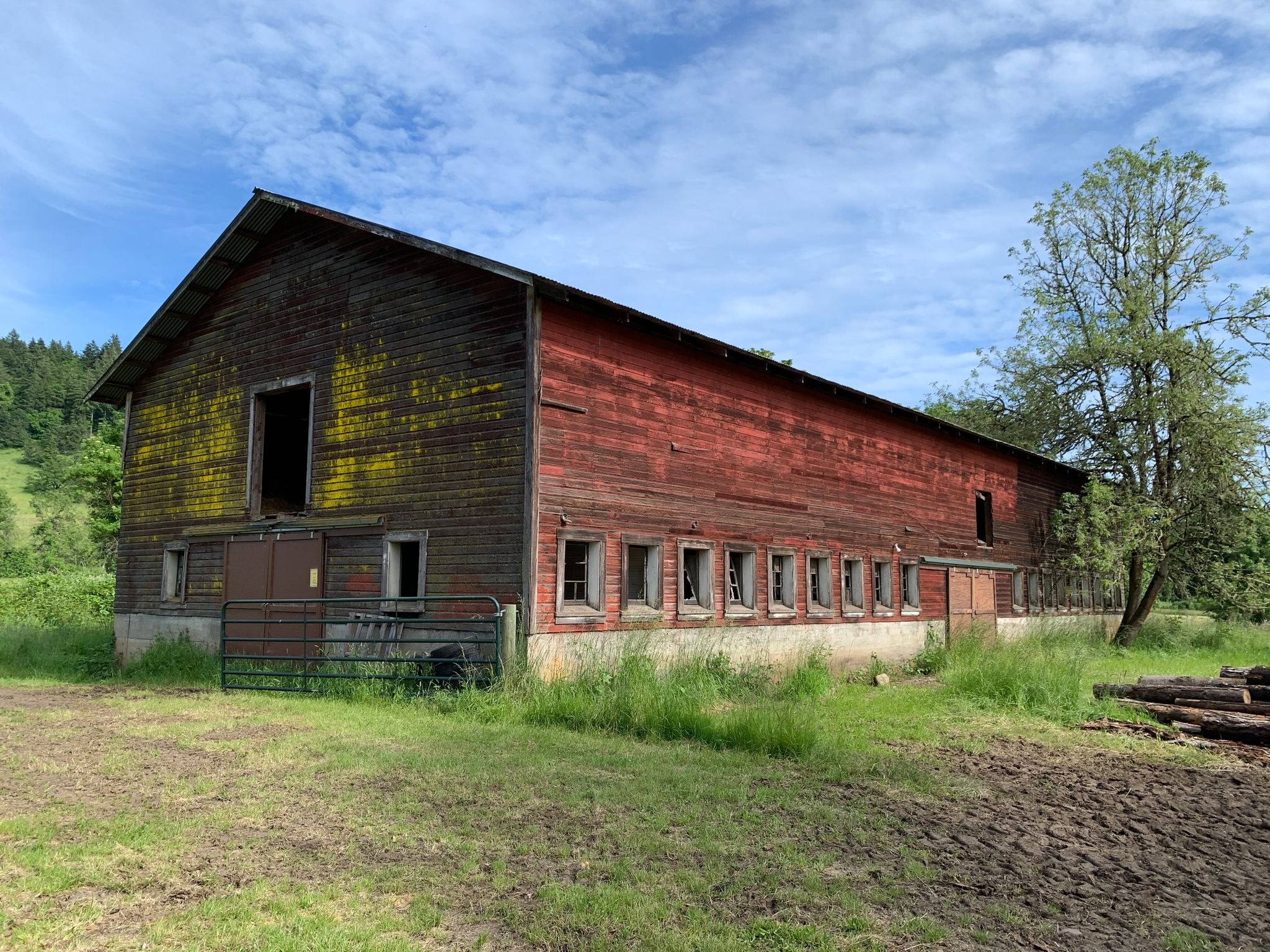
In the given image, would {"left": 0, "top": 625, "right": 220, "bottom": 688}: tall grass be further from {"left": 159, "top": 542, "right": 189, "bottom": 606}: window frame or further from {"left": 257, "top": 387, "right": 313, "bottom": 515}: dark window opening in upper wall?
{"left": 257, "top": 387, "right": 313, "bottom": 515}: dark window opening in upper wall

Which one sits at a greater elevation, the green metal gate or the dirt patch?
the green metal gate

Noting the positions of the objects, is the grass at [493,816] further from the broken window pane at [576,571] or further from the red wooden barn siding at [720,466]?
the red wooden barn siding at [720,466]

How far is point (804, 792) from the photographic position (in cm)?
805

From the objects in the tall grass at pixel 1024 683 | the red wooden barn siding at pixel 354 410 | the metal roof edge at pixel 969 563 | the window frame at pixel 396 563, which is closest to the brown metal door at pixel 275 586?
the red wooden barn siding at pixel 354 410

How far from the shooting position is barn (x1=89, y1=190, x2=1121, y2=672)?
46.6ft

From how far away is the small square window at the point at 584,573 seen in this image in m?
14.1

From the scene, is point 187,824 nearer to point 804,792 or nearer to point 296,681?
point 804,792

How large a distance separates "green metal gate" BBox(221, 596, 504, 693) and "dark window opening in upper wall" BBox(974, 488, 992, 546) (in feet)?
60.0

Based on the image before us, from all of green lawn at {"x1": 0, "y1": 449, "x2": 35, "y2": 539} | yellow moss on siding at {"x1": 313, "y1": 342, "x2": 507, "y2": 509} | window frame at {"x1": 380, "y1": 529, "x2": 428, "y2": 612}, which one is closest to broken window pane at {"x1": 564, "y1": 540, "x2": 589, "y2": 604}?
window frame at {"x1": 380, "y1": 529, "x2": 428, "y2": 612}

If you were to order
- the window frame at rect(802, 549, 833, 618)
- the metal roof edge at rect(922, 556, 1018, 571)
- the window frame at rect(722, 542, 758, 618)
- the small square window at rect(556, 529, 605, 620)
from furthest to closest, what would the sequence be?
the metal roof edge at rect(922, 556, 1018, 571) < the window frame at rect(802, 549, 833, 618) < the window frame at rect(722, 542, 758, 618) < the small square window at rect(556, 529, 605, 620)

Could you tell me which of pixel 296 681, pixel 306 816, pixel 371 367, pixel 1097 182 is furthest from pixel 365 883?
pixel 1097 182

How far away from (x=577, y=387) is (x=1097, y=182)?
25459mm

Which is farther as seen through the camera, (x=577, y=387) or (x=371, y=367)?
(x=371, y=367)

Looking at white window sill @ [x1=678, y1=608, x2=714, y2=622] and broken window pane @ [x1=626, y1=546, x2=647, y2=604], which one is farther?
white window sill @ [x1=678, y1=608, x2=714, y2=622]
